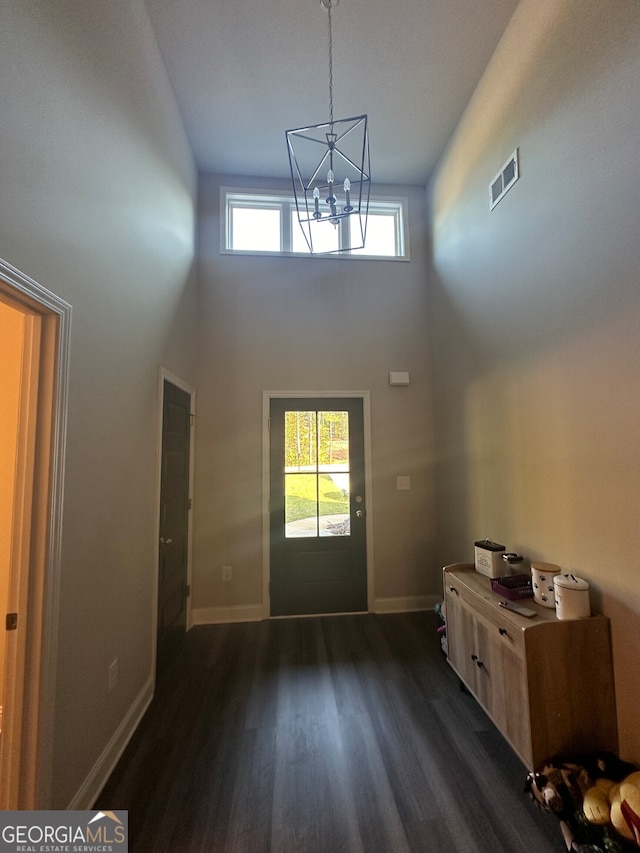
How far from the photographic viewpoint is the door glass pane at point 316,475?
333cm

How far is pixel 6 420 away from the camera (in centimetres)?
160

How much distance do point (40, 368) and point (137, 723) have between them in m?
2.05

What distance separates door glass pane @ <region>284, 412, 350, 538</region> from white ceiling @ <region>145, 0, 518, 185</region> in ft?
8.48

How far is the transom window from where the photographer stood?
11.6ft

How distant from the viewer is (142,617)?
213 cm

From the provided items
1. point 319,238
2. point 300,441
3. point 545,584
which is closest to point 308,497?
point 300,441

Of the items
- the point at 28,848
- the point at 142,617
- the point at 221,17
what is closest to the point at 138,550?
the point at 142,617

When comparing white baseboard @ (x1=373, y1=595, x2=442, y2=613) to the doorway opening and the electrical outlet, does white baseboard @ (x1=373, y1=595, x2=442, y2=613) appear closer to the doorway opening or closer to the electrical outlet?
the doorway opening

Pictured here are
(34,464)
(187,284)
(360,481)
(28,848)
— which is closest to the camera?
(28,848)

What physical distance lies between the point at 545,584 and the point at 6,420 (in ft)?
9.13

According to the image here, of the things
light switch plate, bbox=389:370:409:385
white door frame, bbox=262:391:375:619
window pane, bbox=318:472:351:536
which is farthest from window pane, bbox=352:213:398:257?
window pane, bbox=318:472:351:536

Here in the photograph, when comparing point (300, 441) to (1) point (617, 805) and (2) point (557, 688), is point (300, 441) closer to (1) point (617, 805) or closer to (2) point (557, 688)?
(2) point (557, 688)

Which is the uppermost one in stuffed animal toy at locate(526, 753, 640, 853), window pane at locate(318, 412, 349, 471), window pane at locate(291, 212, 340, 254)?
window pane at locate(291, 212, 340, 254)

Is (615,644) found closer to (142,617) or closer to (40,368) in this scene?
(142,617)
